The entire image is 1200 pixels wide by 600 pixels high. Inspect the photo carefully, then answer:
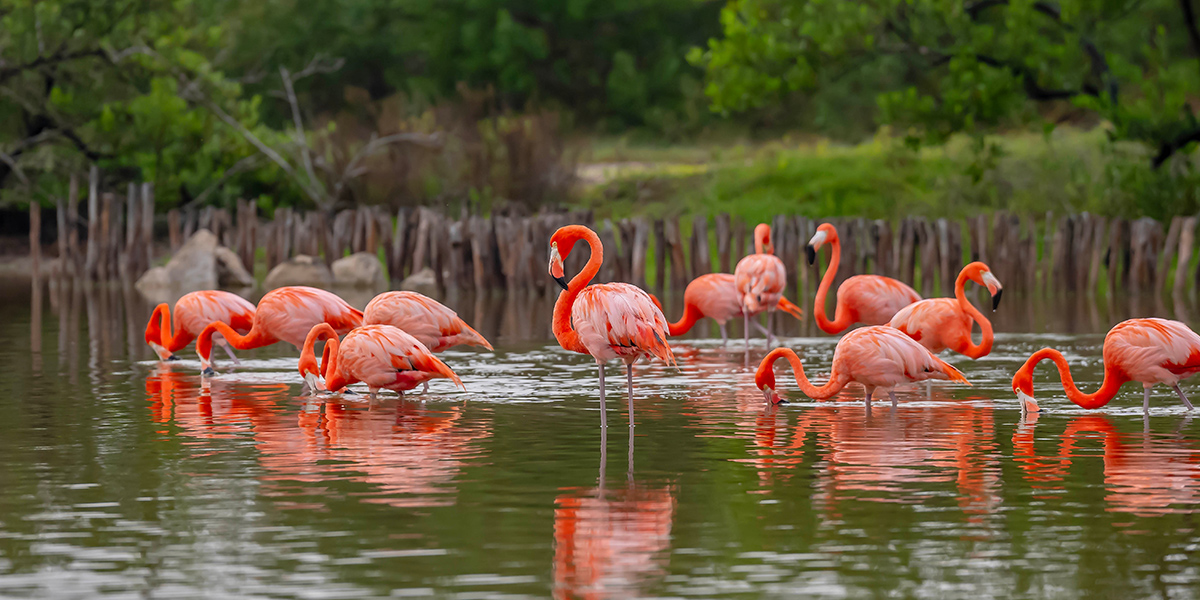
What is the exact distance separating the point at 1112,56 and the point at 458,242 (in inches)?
417

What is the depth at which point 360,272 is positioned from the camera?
2566 centimetres

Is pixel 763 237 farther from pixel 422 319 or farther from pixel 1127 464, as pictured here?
pixel 1127 464

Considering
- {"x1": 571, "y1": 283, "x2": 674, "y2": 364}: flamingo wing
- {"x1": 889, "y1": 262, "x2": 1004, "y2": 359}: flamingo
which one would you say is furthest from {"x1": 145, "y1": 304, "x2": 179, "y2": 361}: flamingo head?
{"x1": 889, "y1": 262, "x2": 1004, "y2": 359}: flamingo

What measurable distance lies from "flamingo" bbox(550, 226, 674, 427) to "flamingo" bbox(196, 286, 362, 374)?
11.1 ft

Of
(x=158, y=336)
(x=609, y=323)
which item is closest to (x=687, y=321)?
(x=158, y=336)

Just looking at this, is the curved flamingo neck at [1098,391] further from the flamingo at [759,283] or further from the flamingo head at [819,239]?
the flamingo at [759,283]

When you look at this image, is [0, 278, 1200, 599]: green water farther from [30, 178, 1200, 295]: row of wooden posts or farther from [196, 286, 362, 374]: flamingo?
[30, 178, 1200, 295]: row of wooden posts

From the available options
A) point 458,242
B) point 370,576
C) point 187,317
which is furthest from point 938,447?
point 458,242

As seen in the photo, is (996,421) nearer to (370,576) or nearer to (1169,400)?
(1169,400)

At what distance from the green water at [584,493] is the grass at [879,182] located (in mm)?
19386

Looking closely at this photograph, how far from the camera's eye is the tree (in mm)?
23688

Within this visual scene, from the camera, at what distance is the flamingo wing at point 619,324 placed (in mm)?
9281

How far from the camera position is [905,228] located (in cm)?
2344

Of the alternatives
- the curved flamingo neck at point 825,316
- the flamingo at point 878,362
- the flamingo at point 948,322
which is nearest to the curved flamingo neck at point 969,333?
the flamingo at point 948,322
